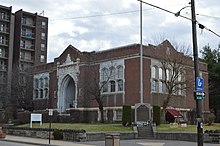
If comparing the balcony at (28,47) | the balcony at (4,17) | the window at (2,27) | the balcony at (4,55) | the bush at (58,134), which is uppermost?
the balcony at (4,17)

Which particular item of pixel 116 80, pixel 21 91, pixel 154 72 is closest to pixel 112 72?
pixel 116 80

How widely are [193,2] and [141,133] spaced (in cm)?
2095

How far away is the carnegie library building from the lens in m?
48.5

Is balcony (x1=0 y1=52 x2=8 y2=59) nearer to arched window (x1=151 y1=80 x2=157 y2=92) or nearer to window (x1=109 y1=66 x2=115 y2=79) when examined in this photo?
window (x1=109 y1=66 x2=115 y2=79)

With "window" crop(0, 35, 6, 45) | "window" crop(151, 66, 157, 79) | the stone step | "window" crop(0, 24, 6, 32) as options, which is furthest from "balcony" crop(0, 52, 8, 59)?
the stone step

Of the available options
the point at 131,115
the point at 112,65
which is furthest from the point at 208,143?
the point at 112,65

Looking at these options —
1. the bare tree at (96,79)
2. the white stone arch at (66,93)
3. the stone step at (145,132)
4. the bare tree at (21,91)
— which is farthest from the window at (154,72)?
the bare tree at (21,91)

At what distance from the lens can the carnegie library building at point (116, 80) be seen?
4853 cm

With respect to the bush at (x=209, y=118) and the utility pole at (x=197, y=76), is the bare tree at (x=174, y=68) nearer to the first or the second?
the bush at (x=209, y=118)

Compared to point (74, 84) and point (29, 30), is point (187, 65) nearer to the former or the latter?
point (74, 84)

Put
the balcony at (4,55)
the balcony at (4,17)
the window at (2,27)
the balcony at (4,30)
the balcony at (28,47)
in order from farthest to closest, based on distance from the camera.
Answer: the balcony at (28,47) → the balcony at (4,17) → the window at (2,27) → the balcony at (4,30) → the balcony at (4,55)

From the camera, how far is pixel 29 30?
95.1m

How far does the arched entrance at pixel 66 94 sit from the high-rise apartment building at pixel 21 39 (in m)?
28.9

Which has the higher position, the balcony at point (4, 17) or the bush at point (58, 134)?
the balcony at point (4, 17)
